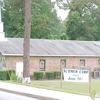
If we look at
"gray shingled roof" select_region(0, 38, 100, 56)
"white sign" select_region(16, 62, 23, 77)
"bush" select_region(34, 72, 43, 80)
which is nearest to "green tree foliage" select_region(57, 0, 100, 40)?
"gray shingled roof" select_region(0, 38, 100, 56)

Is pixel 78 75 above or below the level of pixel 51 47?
below

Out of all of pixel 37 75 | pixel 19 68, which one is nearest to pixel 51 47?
pixel 37 75

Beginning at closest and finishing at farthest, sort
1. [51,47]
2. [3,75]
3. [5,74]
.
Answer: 1. [3,75]
2. [5,74]
3. [51,47]

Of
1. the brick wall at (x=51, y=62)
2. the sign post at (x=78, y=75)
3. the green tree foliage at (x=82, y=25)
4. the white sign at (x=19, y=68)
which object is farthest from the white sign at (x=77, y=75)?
the green tree foliage at (x=82, y=25)

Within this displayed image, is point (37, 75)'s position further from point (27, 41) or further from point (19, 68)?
point (27, 41)

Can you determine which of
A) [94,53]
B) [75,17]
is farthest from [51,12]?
[75,17]

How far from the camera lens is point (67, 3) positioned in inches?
1393

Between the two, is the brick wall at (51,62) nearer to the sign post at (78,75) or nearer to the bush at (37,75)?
the bush at (37,75)

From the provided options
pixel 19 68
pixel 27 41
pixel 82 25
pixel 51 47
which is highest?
pixel 82 25

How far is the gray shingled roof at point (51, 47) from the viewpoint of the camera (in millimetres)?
38787

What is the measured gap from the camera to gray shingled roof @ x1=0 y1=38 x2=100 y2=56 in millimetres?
38787

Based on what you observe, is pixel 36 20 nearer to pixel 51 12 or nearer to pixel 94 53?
pixel 94 53

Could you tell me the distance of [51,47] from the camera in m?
42.3

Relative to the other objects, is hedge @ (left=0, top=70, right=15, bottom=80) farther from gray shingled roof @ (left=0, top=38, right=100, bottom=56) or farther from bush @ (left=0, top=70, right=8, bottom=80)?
gray shingled roof @ (left=0, top=38, right=100, bottom=56)
